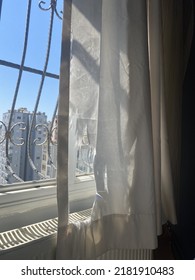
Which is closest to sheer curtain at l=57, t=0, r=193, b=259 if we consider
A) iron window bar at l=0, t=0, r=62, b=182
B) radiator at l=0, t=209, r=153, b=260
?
radiator at l=0, t=209, r=153, b=260

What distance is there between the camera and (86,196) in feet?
2.90

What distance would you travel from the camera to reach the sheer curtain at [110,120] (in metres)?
0.66

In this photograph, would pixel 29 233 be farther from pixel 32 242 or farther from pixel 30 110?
pixel 30 110

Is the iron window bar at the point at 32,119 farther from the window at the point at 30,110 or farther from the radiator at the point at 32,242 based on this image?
the radiator at the point at 32,242

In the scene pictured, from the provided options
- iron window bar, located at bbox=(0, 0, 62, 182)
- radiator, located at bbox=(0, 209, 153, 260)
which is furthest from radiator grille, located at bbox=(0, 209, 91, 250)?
iron window bar, located at bbox=(0, 0, 62, 182)

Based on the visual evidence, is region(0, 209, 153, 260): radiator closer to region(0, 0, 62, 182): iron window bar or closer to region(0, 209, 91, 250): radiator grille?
region(0, 209, 91, 250): radiator grille

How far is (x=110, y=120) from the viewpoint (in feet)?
2.38

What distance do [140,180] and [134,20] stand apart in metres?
0.53

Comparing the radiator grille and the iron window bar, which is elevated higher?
the iron window bar

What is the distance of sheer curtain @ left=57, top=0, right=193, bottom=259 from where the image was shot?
2.17ft

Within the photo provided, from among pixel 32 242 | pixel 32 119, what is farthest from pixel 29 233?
pixel 32 119

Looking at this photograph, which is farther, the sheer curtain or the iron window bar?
the iron window bar

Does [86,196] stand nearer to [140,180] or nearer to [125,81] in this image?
[140,180]

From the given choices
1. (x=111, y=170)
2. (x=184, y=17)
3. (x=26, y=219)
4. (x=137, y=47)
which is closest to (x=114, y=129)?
(x=111, y=170)
